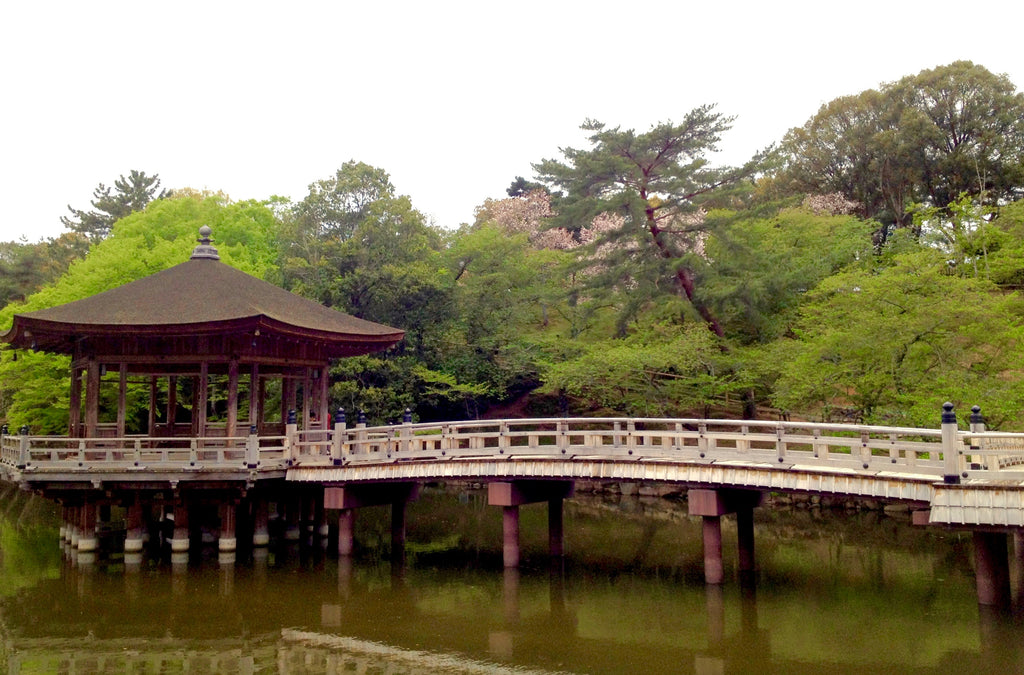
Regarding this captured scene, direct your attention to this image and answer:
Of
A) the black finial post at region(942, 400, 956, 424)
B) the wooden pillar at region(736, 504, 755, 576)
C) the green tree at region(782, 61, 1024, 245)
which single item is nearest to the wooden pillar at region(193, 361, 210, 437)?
the wooden pillar at region(736, 504, 755, 576)

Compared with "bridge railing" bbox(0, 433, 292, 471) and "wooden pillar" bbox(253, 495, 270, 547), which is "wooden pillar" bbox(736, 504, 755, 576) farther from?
"wooden pillar" bbox(253, 495, 270, 547)

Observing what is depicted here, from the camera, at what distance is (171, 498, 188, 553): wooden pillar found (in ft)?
64.5

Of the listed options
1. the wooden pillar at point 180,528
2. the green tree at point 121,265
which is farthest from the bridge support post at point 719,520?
the green tree at point 121,265

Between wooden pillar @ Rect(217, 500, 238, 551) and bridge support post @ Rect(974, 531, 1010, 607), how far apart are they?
1465 cm

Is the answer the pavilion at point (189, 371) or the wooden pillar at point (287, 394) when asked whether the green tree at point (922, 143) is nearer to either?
the wooden pillar at point (287, 394)

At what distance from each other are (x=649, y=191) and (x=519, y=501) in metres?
16.8

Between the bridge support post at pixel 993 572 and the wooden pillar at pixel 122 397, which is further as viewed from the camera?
the wooden pillar at pixel 122 397

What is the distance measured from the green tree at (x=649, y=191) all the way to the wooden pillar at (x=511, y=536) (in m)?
14.9

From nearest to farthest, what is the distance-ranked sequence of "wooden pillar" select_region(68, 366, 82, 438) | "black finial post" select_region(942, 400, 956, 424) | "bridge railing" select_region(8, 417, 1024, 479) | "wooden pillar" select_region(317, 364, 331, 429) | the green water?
the green water
"black finial post" select_region(942, 400, 956, 424)
"bridge railing" select_region(8, 417, 1024, 479)
"wooden pillar" select_region(68, 366, 82, 438)
"wooden pillar" select_region(317, 364, 331, 429)

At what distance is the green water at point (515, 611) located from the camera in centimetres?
1263

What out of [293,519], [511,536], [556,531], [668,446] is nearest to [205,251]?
[293,519]

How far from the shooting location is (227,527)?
20156mm

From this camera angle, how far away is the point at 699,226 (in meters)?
31.9

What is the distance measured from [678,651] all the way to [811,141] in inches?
1606
